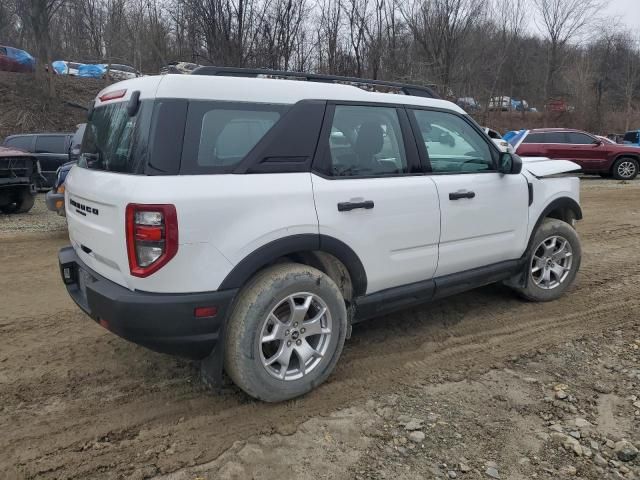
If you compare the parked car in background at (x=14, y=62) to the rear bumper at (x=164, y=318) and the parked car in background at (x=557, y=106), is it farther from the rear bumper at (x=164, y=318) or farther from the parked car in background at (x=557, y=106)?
the parked car in background at (x=557, y=106)

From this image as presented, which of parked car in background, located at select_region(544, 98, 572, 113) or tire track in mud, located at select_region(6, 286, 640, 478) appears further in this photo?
parked car in background, located at select_region(544, 98, 572, 113)

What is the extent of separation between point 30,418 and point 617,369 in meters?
3.83

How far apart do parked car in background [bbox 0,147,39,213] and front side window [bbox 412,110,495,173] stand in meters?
8.21

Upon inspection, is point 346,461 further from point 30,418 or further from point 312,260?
point 30,418

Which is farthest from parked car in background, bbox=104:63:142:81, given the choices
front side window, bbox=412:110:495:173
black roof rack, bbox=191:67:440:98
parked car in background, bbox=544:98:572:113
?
parked car in background, bbox=544:98:572:113

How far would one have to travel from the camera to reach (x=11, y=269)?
20.6 ft

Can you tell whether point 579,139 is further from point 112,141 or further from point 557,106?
point 557,106

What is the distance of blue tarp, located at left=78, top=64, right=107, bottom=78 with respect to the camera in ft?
89.7

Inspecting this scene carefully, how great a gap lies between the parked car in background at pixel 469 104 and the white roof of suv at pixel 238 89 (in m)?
27.1

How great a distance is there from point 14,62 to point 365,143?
87.4ft

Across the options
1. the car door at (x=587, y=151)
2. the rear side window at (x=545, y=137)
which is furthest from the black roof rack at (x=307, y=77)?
the car door at (x=587, y=151)

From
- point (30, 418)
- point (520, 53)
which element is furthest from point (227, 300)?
point (520, 53)

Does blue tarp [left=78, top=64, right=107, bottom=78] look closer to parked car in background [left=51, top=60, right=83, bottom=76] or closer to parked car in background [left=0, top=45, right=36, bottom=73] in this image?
parked car in background [left=51, top=60, right=83, bottom=76]

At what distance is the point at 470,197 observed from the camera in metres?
3.97
